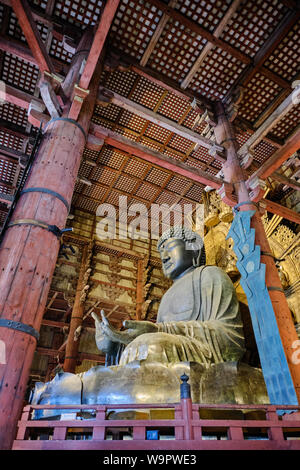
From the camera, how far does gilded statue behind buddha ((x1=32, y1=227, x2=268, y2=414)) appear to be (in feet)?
6.55

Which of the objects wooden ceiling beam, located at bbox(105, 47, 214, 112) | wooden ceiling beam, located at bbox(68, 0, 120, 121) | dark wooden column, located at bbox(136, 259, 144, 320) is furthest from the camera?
dark wooden column, located at bbox(136, 259, 144, 320)

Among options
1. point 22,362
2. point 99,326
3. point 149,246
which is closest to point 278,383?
point 99,326

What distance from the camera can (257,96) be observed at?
5.07 metres

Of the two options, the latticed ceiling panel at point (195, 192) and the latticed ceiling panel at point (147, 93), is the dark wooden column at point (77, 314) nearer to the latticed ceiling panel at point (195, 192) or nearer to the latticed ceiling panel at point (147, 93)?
the latticed ceiling panel at point (195, 192)

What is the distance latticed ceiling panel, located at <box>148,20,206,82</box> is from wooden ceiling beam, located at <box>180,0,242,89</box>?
0.27 feet

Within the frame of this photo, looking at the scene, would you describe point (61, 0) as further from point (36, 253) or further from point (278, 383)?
point (278, 383)

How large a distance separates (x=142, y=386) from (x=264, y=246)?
7.59 feet

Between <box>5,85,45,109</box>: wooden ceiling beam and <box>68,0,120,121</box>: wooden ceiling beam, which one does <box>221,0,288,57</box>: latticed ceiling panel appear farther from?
<box>5,85,45,109</box>: wooden ceiling beam

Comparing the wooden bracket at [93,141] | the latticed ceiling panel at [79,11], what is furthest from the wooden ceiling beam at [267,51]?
the wooden bracket at [93,141]

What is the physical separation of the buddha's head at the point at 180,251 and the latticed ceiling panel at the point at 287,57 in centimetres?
285

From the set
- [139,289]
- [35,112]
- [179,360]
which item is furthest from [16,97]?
[139,289]

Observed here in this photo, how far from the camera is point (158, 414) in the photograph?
6.11 feet

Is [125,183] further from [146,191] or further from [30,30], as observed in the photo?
[30,30]

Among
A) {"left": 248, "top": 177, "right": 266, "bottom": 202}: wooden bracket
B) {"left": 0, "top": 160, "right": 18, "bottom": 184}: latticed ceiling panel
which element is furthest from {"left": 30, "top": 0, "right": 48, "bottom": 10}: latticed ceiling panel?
{"left": 248, "top": 177, "right": 266, "bottom": 202}: wooden bracket
